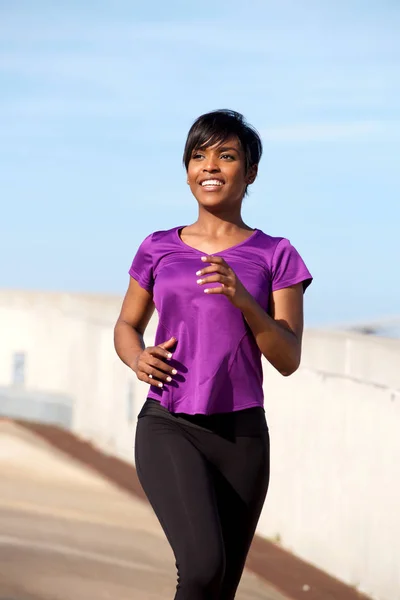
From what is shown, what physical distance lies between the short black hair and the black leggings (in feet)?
2.92

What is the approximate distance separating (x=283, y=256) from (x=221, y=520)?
0.89 metres

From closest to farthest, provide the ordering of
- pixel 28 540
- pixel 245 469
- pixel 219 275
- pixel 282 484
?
pixel 219 275
pixel 245 469
pixel 28 540
pixel 282 484

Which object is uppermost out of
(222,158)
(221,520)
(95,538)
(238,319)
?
(222,158)

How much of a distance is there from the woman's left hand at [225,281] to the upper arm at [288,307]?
329 mm

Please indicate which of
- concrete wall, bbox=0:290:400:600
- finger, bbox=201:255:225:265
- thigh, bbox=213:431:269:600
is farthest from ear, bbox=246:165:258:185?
concrete wall, bbox=0:290:400:600

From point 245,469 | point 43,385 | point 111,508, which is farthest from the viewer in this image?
point 43,385

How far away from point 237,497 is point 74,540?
443cm

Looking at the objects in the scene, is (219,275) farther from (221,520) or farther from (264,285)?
(221,520)

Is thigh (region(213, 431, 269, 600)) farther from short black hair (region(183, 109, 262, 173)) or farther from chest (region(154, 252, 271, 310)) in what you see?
short black hair (region(183, 109, 262, 173))

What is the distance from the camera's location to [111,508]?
34.0 ft

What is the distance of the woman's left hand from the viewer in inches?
160

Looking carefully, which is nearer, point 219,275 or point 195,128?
point 219,275

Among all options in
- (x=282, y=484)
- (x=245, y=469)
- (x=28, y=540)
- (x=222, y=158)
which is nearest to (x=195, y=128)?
(x=222, y=158)

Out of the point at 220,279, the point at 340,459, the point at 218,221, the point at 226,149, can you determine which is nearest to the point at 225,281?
the point at 220,279
